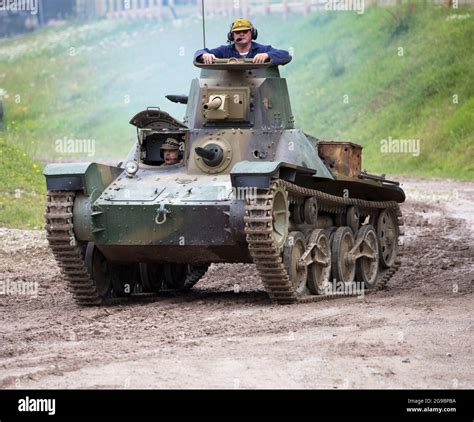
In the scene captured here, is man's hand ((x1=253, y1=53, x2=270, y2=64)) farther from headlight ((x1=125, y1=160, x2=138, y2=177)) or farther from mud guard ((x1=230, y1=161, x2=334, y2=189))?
mud guard ((x1=230, y1=161, x2=334, y2=189))

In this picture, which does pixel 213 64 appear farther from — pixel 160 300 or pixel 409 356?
pixel 409 356

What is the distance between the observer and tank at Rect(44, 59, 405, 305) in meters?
14.8

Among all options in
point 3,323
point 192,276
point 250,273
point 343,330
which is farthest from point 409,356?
point 250,273

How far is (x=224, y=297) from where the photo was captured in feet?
54.3

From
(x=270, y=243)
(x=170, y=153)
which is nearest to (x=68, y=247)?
(x=170, y=153)

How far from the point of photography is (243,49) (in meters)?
16.8

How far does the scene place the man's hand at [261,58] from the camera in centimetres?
1619

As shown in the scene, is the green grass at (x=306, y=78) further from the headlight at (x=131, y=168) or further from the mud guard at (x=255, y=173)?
the mud guard at (x=255, y=173)

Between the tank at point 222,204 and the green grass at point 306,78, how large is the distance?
18789 mm

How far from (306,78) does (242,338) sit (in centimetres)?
3236

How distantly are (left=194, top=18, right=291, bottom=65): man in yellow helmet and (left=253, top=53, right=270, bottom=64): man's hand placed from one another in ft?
0.35

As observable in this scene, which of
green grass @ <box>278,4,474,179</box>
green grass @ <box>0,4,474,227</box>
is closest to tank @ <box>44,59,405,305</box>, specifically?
green grass @ <box>278,4,474,179</box>

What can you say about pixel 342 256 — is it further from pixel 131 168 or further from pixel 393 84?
pixel 393 84

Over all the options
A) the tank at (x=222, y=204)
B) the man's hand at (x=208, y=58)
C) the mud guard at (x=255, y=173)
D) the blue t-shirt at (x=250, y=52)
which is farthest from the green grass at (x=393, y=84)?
the mud guard at (x=255, y=173)
